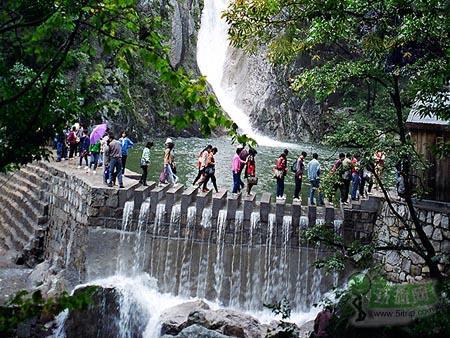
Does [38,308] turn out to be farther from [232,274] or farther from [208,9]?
[208,9]

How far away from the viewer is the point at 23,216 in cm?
1384

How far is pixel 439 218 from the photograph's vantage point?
844 cm

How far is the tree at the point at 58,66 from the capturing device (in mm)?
3514

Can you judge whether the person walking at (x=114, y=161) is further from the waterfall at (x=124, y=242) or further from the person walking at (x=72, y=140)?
the person walking at (x=72, y=140)

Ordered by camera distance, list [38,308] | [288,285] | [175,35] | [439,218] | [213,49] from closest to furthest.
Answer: [38,308], [439,218], [288,285], [175,35], [213,49]

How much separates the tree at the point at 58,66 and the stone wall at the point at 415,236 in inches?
215

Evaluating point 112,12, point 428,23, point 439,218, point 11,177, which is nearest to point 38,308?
point 112,12

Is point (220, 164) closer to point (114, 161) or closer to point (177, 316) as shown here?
point (114, 161)

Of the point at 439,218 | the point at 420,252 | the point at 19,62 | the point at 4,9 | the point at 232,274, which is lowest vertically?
the point at 232,274

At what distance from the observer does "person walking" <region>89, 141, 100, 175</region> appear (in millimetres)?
12922

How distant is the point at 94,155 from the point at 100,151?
8.0 inches

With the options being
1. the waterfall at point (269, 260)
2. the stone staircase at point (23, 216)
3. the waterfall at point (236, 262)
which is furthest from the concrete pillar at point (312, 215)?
the stone staircase at point (23, 216)

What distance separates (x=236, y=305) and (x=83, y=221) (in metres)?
4.05

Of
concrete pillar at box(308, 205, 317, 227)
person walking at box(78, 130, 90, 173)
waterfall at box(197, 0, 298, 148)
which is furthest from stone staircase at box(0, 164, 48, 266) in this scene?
waterfall at box(197, 0, 298, 148)
